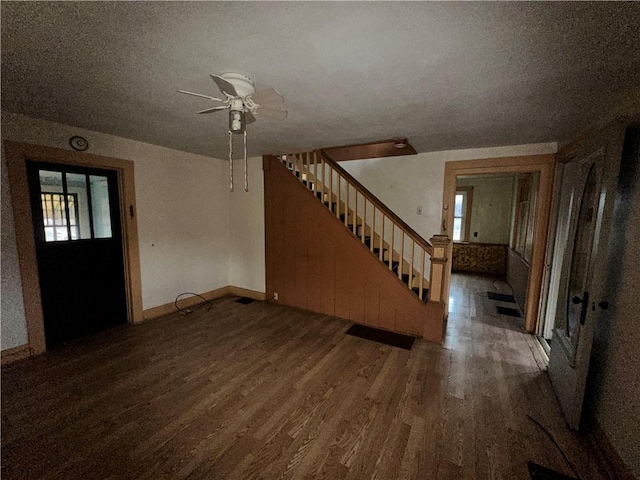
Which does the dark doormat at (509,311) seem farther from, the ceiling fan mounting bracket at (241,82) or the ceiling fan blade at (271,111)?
the ceiling fan mounting bracket at (241,82)

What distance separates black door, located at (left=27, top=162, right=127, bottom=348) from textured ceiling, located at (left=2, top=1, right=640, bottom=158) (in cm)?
73

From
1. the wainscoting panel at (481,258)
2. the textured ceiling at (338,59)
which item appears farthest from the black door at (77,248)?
the wainscoting panel at (481,258)

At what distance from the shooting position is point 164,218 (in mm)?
3646

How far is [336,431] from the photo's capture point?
69.2 inches

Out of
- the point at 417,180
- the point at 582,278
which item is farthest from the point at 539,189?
the point at 582,278

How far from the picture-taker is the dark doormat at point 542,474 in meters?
1.45

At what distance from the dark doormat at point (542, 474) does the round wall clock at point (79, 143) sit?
15.5ft

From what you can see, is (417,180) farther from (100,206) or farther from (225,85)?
(100,206)

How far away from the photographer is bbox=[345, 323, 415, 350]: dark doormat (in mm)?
2986

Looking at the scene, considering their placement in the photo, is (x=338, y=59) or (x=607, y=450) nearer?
(x=338, y=59)

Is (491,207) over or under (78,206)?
over

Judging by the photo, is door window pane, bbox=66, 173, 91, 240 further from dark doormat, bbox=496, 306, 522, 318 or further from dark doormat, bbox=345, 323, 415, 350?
dark doormat, bbox=496, 306, 522, 318

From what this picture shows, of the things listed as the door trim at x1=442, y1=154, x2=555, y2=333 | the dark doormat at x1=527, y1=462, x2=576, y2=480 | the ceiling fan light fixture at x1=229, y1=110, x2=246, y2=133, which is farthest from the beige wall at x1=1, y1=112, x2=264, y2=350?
the dark doormat at x1=527, y1=462, x2=576, y2=480

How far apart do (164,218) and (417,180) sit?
3746 mm
